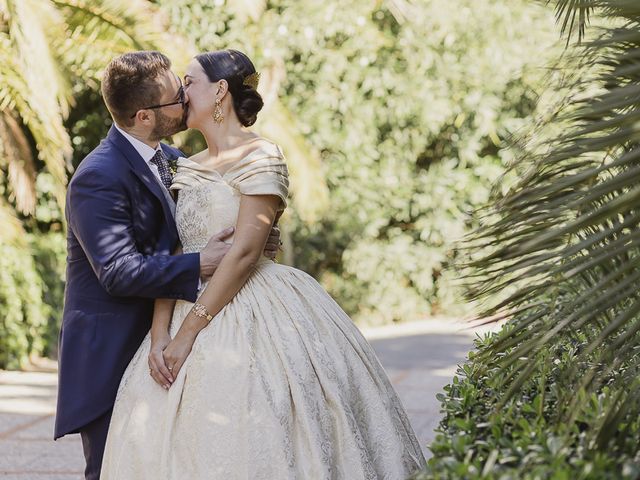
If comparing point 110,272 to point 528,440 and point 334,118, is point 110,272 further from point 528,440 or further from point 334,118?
point 334,118

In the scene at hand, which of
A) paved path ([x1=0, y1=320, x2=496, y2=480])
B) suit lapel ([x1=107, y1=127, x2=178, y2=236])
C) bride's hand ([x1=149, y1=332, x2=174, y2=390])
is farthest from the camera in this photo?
paved path ([x1=0, y1=320, x2=496, y2=480])

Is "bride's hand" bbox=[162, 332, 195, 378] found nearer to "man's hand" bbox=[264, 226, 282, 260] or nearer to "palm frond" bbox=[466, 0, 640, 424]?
"man's hand" bbox=[264, 226, 282, 260]

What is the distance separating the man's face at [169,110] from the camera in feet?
10.6

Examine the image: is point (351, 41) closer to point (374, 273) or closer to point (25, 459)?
point (374, 273)

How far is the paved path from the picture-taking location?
5.12 meters

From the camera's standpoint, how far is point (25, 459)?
204 inches

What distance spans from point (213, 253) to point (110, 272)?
333mm

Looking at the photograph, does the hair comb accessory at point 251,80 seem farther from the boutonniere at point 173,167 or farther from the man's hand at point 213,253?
the man's hand at point 213,253

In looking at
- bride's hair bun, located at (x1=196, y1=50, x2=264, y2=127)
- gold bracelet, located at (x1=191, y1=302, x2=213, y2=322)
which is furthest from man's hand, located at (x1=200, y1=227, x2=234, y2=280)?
bride's hair bun, located at (x1=196, y1=50, x2=264, y2=127)

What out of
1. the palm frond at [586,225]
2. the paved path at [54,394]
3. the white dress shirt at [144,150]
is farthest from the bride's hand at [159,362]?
the paved path at [54,394]

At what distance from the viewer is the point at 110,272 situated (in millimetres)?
2988

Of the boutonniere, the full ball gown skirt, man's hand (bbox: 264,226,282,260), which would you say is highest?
the boutonniere

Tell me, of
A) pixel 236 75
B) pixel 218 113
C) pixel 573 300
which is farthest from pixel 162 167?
pixel 573 300

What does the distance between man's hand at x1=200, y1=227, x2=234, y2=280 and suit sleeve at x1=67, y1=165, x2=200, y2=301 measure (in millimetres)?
21
